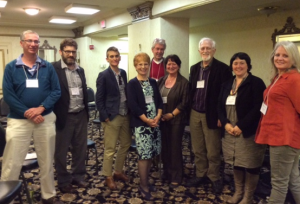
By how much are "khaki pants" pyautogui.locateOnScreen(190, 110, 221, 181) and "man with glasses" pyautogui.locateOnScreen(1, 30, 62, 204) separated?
4.58 feet

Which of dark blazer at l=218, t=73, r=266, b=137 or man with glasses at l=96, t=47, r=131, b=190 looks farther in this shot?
man with glasses at l=96, t=47, r=131, b=190

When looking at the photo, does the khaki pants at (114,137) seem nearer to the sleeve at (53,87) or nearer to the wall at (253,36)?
the sleeve at (53,87)

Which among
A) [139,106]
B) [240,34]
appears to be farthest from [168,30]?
[139,106]

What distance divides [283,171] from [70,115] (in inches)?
77.3

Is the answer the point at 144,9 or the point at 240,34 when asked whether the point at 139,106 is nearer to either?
the point at 144,9

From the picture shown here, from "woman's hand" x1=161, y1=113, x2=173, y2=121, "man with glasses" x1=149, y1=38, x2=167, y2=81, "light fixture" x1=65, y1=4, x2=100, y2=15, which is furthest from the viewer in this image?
"light fixture" x1=65, y1=4, x2=100, y2=15

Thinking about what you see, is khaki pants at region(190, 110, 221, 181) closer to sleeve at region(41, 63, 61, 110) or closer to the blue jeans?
the blue jeans

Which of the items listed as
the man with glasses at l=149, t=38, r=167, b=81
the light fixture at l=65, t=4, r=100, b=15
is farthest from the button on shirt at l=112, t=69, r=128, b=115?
the light fixture at l=65, t=4, r=100, b=15

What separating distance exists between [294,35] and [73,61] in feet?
11.9

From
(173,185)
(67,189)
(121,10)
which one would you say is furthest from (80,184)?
(121,10)

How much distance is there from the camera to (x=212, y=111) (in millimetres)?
2627

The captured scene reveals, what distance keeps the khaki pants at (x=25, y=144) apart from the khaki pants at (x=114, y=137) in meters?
0.56

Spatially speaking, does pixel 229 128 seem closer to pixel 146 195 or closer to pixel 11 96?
pixel 146 195

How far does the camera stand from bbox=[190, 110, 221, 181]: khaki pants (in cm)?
273
